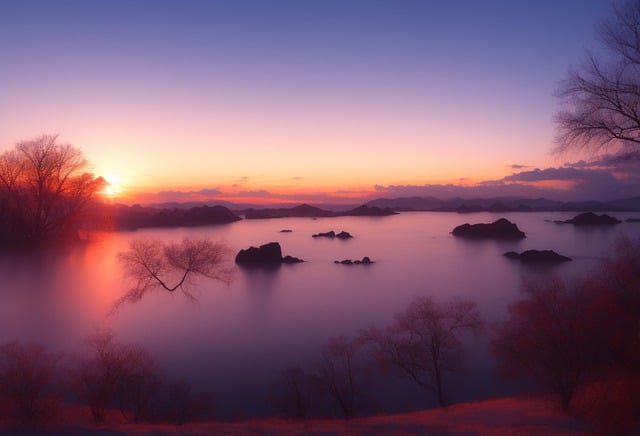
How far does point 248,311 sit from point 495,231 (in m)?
37.8

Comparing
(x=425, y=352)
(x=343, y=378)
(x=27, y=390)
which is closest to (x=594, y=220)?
(x=425, y=352)

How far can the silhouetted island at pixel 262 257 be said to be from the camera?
85.8ft

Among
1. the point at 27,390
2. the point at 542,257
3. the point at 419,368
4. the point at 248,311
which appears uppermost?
the point at 27,390

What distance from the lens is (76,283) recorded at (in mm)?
16406

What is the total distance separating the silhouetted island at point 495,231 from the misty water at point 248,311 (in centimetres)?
1671

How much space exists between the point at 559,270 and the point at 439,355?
18.4m

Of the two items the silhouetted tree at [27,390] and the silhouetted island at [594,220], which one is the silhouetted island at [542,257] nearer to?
the silhouetted tree at [27,390]

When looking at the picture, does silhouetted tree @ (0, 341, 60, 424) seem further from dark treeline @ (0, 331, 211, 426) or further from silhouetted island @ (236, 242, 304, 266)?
silhouetted island @ (236, 242, 304, 266)

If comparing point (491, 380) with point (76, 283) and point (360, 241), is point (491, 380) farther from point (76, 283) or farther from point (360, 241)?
point (360, 241)

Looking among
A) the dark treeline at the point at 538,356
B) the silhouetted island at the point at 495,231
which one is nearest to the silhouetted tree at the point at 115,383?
the dark treeline at the point at 538,356

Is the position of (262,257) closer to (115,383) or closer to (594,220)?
(115,383)

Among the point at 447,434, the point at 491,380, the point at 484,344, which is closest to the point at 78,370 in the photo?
the point at 447,434

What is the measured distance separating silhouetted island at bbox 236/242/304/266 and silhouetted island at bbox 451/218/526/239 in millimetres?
26315

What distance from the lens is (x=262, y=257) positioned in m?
26.4
